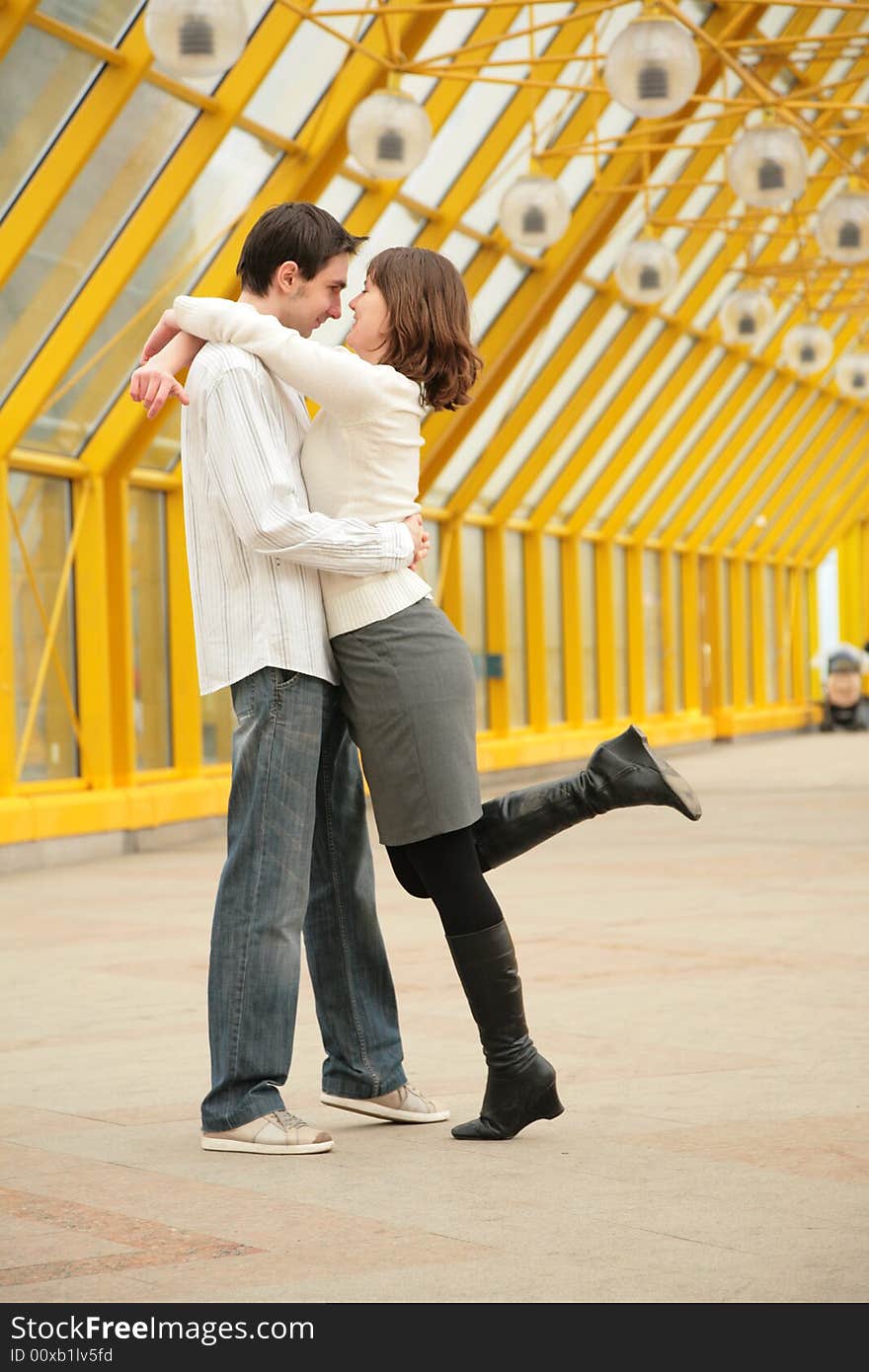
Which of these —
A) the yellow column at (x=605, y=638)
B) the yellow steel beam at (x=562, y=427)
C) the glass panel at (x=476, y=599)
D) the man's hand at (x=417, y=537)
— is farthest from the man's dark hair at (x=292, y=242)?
the yellow column at (x=605, y=638)

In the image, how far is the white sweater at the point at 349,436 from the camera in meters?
3.35

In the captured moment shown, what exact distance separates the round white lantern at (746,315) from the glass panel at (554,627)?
8.49 m

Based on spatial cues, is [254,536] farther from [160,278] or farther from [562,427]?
[562,427]

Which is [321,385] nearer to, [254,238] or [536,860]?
[254,238]

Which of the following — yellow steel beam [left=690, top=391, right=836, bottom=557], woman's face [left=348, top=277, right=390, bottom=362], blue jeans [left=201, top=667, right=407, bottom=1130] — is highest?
yellow steel beam [left=690, top=391, right=836, bottom=557]

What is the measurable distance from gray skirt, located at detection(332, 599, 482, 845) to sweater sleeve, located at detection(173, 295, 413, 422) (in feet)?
1.22

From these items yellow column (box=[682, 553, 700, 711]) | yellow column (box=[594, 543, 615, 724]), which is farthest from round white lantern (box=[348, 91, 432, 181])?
yellow column (box=[682, 553, 700, 711])

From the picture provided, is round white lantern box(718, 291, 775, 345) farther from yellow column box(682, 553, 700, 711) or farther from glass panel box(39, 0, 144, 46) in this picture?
yellow column box(682, 553, 700, 711)

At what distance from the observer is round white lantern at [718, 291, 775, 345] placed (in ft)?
42.3

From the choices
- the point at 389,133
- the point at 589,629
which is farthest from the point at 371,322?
the point at 589,629

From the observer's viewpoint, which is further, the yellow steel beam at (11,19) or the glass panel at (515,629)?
the glass panel at (515,629)

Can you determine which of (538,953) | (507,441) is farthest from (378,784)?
(507,441)

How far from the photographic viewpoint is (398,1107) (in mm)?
3643

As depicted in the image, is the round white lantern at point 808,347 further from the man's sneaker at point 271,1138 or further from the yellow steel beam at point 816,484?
the yellow steel beam at point 816,484
